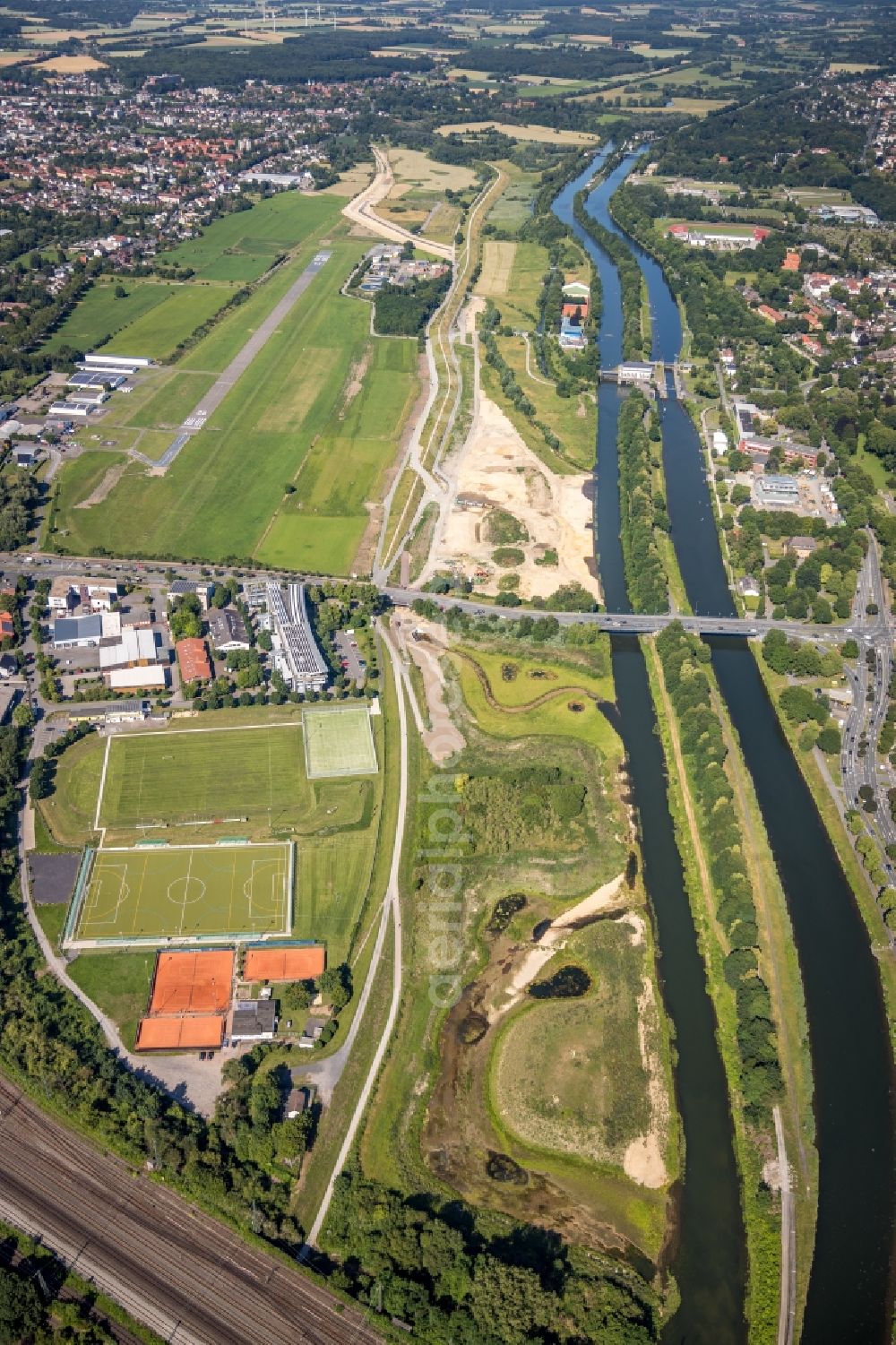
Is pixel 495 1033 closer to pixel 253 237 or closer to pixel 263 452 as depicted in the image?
pixel 263 452

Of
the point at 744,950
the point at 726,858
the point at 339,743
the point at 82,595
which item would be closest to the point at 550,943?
the point at 744,950

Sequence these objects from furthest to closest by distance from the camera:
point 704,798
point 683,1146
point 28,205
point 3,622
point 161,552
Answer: point 28,205
point 161,552
point 3,622
point 704,798
point 683,1146

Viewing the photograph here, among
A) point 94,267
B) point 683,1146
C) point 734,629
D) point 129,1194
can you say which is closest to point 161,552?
point 734,629

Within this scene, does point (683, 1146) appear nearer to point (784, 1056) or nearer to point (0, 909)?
point (784, 1056)

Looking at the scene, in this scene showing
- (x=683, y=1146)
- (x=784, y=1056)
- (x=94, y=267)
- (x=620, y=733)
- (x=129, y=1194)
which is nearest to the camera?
(x=129, y=1194)

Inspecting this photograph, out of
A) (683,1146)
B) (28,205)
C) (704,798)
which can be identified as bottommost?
(683,1146)

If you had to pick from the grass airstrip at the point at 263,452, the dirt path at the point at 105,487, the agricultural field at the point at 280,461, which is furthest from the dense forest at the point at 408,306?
the dirt path at the point at 105,487

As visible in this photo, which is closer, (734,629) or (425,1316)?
(425,1316)
